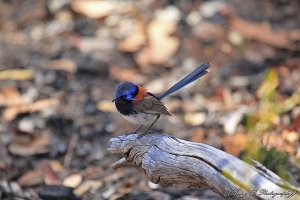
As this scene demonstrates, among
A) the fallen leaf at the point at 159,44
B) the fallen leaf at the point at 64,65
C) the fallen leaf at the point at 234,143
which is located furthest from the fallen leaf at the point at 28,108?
the fallen leaf at the point at 234,143

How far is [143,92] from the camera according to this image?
5148 mm

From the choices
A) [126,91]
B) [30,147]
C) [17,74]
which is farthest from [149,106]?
[17,74]

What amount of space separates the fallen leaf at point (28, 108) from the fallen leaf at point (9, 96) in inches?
3.0

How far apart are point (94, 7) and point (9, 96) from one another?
1.74 meters

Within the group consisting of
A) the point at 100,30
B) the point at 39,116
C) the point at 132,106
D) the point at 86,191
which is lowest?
the point at 86,191

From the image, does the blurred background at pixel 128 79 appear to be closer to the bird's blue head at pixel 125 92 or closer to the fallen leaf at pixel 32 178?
the fallen leaf at pixel 32 178

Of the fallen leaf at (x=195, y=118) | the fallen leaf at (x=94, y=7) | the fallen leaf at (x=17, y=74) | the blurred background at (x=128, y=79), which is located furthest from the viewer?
the fallen leaf at (x=94, y=7)

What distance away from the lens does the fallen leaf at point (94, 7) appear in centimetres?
798

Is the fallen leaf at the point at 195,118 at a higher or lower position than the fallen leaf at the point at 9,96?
lower

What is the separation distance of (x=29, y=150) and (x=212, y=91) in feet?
7.04

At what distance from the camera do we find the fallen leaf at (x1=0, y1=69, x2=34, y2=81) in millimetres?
7188

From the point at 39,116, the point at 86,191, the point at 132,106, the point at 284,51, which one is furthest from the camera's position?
the point at 284,51

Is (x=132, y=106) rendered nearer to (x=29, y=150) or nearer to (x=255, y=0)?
(x=29, y=150)

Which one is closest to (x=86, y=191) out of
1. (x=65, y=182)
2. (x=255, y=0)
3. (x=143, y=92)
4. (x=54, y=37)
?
(x=65, y=182)
